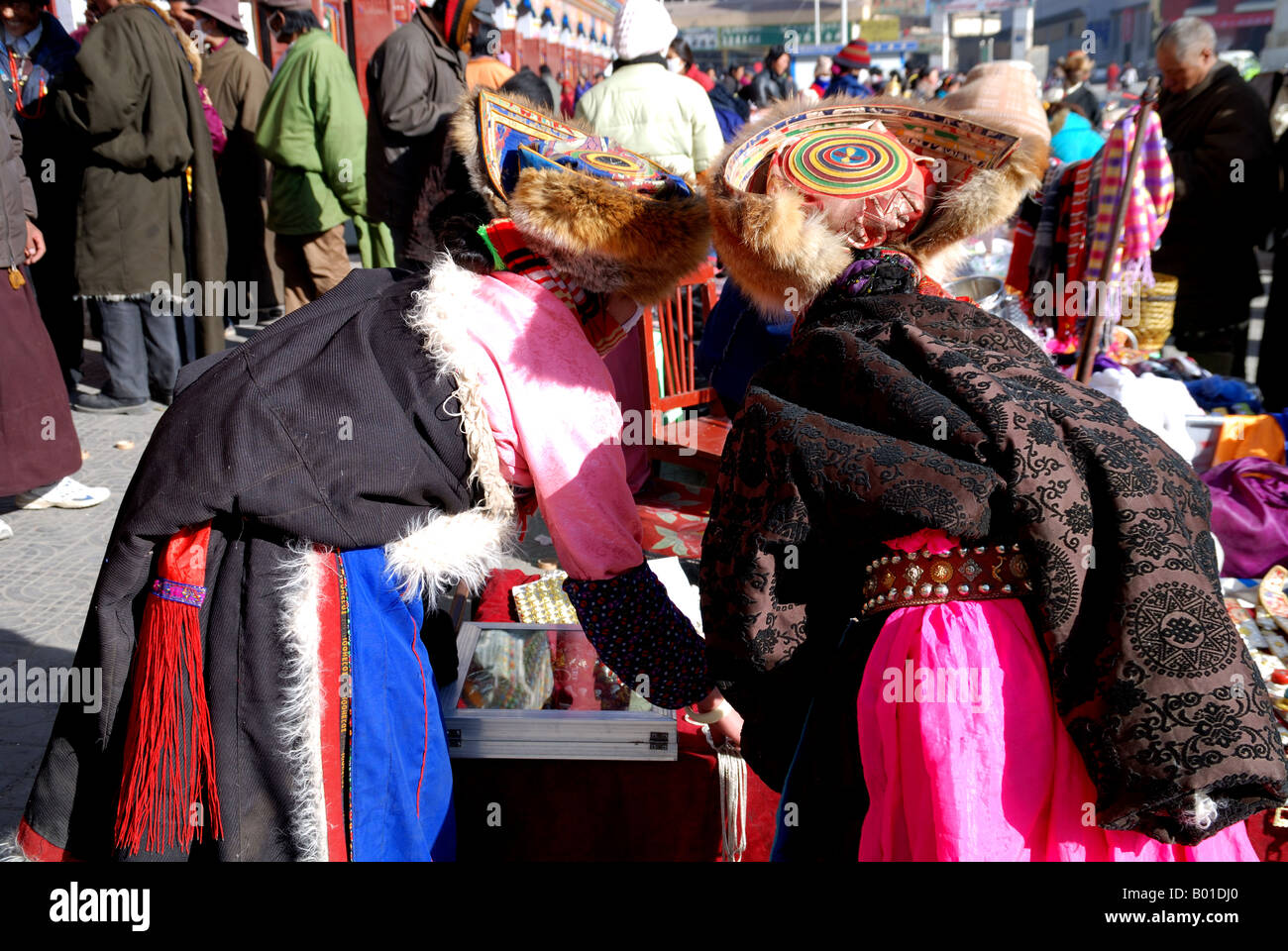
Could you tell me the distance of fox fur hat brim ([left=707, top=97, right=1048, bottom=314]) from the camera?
1519 mm

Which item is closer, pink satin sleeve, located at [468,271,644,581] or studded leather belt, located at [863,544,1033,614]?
studded leather belt, located at [863,544,1033,614]

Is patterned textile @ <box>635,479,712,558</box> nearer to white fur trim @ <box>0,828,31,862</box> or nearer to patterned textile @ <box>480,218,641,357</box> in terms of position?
patterned textile @ <box>480,218,641,357</box>

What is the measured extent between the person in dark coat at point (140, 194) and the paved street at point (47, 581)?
53cm

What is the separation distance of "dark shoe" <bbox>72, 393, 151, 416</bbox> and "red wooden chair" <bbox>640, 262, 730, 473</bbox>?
114 inches

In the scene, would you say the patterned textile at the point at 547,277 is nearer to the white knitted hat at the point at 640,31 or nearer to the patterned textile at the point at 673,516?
the patterned textile at the point at 673,516

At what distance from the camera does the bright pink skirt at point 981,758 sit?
1.29 metres

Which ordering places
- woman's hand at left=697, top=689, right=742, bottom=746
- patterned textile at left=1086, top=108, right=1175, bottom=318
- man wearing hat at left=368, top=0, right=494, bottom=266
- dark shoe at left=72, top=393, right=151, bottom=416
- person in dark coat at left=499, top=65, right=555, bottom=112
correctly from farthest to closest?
dark shoe at left=72, top=393, right=151, bottom=416, man wearing hat at left=368, top=0, right=494, bottom=266, person in dark coat at left=499, top=65, right=555, bottom=112, patterned textile at left=1086, top=108, right=1175, bottom=318, woman's hand at left=697, top=689, right=742, bottom=746

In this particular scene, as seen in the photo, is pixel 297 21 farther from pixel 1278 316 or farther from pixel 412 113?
pixel 1278 316

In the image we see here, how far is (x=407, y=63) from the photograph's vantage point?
15.9ft

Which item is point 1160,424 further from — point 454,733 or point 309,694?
point 309,694

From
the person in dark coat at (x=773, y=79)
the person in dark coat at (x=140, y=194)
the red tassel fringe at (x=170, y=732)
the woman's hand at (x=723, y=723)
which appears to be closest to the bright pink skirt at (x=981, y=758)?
the woman's hand at (x=723, y=723)

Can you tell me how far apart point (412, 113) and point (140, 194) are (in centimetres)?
142

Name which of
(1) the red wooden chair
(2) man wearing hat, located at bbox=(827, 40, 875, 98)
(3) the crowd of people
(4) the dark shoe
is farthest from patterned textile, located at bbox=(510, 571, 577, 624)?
(2) man wearing hat, located at bbox=(827, 40, 875, 98)

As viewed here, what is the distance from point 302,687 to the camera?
1583mm
